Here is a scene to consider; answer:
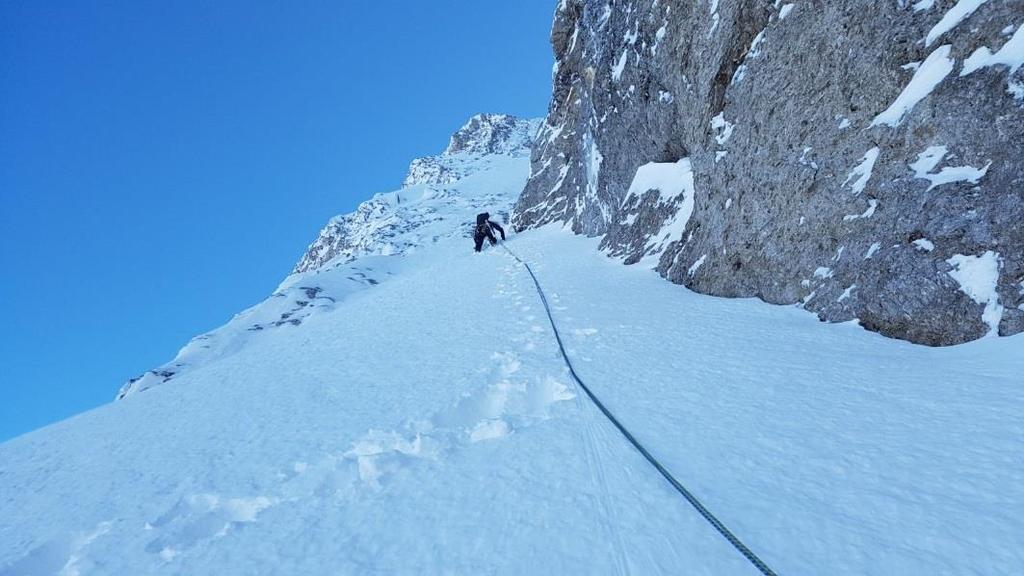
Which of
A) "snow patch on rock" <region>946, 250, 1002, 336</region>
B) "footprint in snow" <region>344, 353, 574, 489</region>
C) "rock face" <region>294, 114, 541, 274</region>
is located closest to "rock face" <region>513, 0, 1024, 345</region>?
"snow patch on rock" <region>946, 250, 1002, 336</region>

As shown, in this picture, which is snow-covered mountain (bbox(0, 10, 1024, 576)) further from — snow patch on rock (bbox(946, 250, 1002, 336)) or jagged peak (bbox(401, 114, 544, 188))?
jagged peak (bbox(401, 114, 544, 188))

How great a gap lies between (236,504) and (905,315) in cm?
524

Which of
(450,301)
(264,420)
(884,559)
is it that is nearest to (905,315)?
(884,559)

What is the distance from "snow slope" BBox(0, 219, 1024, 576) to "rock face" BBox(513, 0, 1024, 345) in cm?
57

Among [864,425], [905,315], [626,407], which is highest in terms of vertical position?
[905,315]

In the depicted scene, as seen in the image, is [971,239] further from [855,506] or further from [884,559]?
[884,559]

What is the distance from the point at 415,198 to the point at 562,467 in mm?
72869

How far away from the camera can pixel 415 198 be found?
72.3 meters

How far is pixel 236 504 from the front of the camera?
2725mm

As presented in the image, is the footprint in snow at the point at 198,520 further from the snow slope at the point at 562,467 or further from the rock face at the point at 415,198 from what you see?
the rock face at the point at 415,198

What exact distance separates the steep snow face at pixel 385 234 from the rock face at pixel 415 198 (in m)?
0.20

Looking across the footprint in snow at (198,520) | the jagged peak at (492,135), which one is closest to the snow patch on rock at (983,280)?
the footprint in snow at (198,520)

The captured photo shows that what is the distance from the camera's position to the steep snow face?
12766 mm

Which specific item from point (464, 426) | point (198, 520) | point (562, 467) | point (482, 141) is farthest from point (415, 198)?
point (562, 467)
